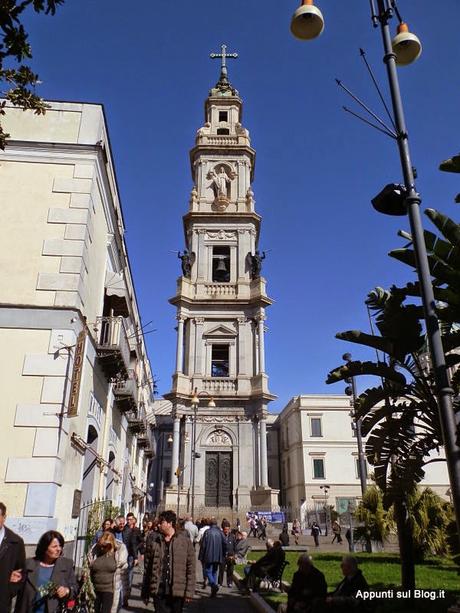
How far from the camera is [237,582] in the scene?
40.7ft

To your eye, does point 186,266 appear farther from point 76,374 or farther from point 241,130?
point 76,374

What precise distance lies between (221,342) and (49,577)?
2727 cm

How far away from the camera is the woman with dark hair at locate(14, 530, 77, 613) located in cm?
491

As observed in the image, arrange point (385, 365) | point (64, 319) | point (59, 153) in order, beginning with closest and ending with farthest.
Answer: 1. point (385, 365)
2. point (64, 319)
3. point (59, 153)

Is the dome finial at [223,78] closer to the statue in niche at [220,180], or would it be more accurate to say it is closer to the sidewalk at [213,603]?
the statue in niche at [220,180]

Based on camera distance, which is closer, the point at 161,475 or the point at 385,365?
the point at 385,365

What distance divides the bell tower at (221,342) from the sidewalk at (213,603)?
14746mm

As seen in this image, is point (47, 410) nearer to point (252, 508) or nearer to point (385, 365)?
point (385, 365)

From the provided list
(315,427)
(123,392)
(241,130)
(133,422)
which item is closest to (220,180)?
(241,130)

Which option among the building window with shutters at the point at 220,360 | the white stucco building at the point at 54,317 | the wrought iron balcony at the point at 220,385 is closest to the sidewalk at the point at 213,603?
the white stucco building at the point at 54,317

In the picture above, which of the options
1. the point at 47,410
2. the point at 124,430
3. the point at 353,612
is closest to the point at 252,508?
the point at 124,430

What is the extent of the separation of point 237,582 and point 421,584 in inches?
178

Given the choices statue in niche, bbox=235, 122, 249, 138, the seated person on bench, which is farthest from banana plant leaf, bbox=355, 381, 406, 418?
statue in niche, bbox=235, 122, 249, 138

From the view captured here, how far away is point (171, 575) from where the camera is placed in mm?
6465
